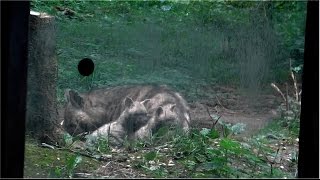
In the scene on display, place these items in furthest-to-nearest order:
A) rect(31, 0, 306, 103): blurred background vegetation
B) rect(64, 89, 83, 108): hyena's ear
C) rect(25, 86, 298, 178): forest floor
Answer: rect(64, 89, 83, 108): hyena's ear → rect(31, 0, 306, 103): blurred background vegetation → rect(25, 86, 298, 178): forest floor

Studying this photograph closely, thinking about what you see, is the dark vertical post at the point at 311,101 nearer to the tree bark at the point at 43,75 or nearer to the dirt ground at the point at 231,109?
the dirt ground at the point at 231,109

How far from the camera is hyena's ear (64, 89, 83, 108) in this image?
5047 millimetres

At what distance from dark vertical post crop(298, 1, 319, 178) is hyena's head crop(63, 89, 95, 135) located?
2.52m

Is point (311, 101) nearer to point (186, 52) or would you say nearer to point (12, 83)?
point (12, 83)

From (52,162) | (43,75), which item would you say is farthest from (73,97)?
(52,162)

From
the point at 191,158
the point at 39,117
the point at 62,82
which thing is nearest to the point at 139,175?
the point at 191,158

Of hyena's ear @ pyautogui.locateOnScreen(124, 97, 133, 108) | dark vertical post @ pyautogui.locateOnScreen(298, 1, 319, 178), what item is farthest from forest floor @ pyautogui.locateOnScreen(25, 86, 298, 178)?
dark vertical post @ pyautogui.locateOnScreen(298, 1, 319, 178)

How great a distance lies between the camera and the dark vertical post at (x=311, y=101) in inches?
111

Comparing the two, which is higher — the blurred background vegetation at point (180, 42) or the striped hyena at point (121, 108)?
the blurred background vegetation at point (180, 42)

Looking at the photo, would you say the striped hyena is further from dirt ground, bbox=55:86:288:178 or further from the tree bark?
the tree bark

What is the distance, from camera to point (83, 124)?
5.25 meters

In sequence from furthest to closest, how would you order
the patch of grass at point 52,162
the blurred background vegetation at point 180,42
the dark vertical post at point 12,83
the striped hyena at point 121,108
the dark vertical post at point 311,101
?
the striped hyena at point 121,108
the blurred background vegetation at point 180,42
the patch of grass at point 52,162
the dark vertical post at point 311,101
the dark vertical post at point 12,83

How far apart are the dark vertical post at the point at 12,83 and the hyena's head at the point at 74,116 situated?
7.58 ft

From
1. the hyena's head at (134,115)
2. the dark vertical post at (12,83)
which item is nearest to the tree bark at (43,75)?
the hyena's head at (134,115)
